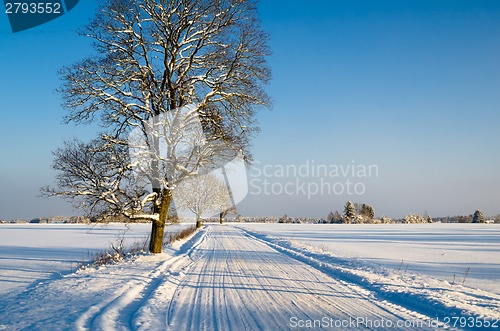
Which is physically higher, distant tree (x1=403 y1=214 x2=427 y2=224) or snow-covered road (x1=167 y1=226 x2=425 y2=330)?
snow-covered road (x1=167 y1=226 x2=425 y2=330)

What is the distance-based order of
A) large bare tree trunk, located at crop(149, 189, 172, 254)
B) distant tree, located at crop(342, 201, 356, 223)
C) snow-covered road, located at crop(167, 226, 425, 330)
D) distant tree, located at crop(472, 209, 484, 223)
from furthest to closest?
distant tree, located at crop(472, 209, 484, 223) → distant tree, located at crop(342, 201, 356, 223) → large bare tree trunk, located at crop(149, 189, 172, 254) → snow-covered road, located at crop(167, 226, 425, 330)

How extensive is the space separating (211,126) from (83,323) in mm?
8567

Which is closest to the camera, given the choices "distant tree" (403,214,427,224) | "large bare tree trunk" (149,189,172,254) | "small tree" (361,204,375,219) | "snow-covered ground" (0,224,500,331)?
"snow-covered ground" (0,224,500,331)

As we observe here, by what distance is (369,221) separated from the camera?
11538cm

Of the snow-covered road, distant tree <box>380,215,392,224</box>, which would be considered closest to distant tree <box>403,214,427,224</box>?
distant tree <box>380,215,392,224</box>

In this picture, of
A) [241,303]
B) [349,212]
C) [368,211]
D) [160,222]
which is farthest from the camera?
[368,211]

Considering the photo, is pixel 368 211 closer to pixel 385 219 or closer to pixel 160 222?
pixel 385 219

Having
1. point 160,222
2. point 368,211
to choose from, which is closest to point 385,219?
point 368,211

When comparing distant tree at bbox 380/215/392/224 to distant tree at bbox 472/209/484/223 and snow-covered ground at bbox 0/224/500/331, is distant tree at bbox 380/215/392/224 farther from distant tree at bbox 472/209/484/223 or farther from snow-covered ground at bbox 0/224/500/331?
snow-covered ground at bbox 0/224/500/331

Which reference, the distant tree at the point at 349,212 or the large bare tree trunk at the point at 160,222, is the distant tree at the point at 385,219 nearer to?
the distant tree at the point at 349,212

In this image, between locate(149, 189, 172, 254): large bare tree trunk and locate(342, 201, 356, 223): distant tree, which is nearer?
locate(149, 189, 172, 254): large bare tree trunk

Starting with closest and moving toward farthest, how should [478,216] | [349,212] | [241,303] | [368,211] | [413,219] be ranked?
1. [241,303]
2. [349,212]
3. [478,216]
4. [368,211]
5. [413,219]

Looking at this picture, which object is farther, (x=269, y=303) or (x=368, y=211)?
(x=368, y=211)

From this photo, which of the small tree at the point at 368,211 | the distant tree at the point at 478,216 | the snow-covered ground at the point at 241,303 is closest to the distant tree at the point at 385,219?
the small tree at the point at 368,211
